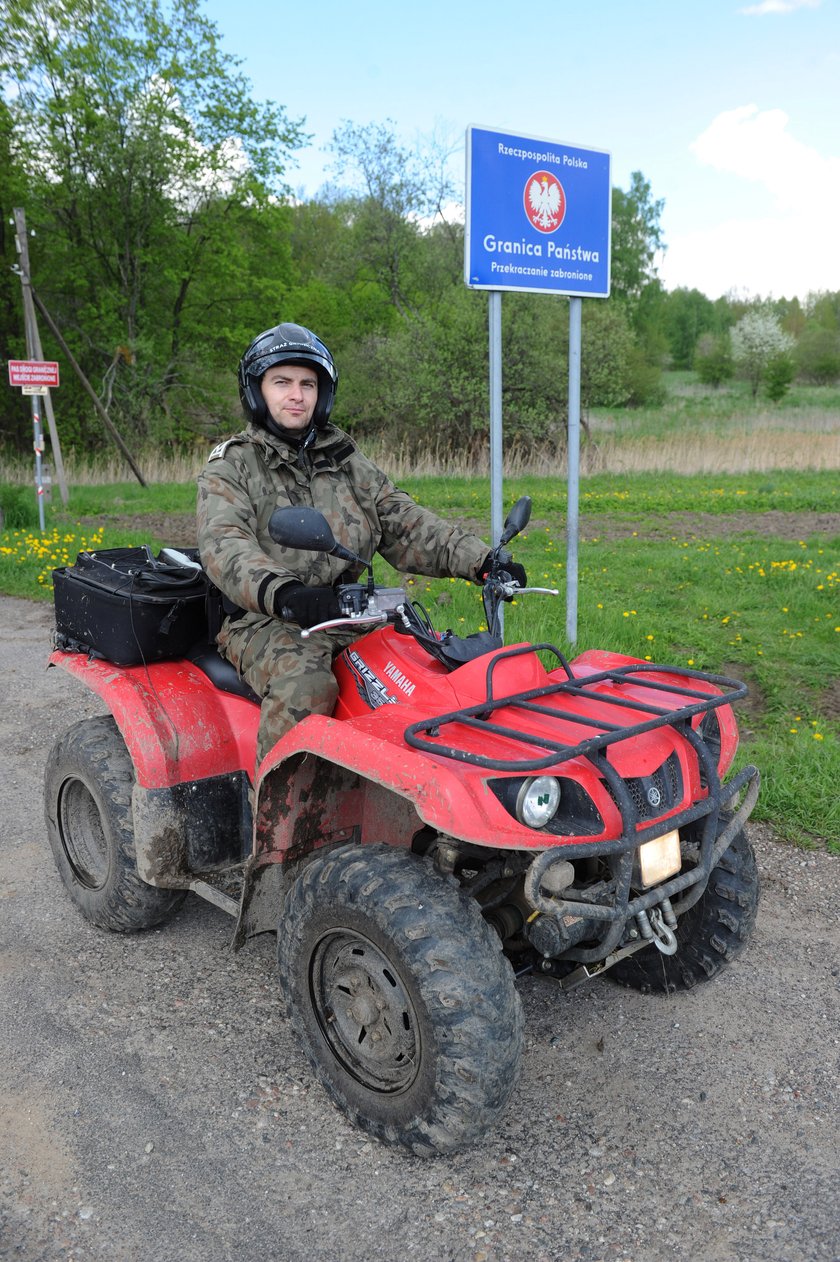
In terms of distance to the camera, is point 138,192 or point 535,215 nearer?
point 535,215

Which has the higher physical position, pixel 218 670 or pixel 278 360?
pixel 278 360

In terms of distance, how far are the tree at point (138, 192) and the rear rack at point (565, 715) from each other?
Answer: 25.2 meters

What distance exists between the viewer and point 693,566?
913 centimetres

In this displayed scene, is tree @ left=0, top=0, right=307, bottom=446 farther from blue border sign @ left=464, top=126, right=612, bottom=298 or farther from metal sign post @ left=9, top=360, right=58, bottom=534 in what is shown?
blue border sign @ left=464, top=126, right=612, bottom=298

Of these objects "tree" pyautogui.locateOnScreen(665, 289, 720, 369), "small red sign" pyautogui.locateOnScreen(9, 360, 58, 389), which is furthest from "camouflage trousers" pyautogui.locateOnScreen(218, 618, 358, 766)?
"tree" pyautogui.locateOnScreen(665, 289, 720, 369)

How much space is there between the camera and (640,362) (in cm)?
5159

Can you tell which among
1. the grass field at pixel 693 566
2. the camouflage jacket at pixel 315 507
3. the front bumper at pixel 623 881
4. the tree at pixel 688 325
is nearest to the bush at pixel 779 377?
the tree at pixel 688 325

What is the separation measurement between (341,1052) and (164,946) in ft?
3.88

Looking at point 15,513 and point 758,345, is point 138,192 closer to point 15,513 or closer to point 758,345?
point 15,513

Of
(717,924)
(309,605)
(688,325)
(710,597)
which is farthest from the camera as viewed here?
(688,325)

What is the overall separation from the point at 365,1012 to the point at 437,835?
520 mm

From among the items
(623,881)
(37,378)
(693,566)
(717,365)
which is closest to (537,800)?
(623,881)

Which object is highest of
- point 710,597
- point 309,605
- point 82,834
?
point 309,605

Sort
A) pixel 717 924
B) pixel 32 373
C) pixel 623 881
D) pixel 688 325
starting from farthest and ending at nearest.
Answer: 1. pixel 688 325
2. pixel 32 373
3. pixel 717 924
4. pixel 623 881
